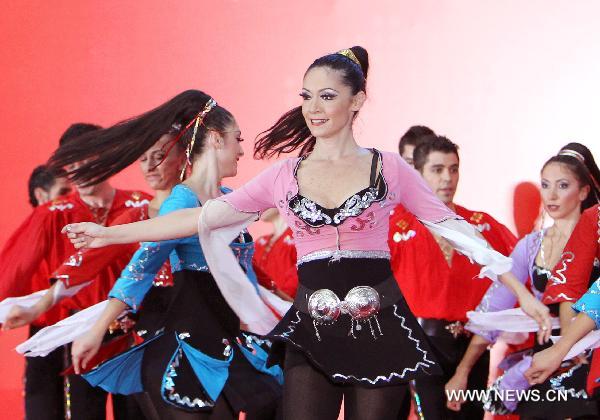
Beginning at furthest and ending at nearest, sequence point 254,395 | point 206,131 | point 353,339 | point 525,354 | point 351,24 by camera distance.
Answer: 1. point 351,24
2. point 525,354
3. point 206,131
4. point 254,395
5. point 353,339

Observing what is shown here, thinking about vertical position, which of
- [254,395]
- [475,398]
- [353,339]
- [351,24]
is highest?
[351,24]

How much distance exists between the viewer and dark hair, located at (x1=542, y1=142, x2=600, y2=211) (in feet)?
14.3

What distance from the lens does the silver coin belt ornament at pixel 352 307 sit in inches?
108

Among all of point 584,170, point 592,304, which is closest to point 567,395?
point 592,304

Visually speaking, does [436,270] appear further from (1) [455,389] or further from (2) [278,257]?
(2) [278,257]

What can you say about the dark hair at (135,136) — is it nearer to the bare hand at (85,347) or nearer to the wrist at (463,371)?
the bare hand at (85,347)

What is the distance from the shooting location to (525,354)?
4.20 metres

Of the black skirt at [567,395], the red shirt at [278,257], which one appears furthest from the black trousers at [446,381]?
the red shirt at [278,257]

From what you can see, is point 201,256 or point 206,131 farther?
point 206,131

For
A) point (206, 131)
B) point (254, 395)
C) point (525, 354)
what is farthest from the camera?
point (525, 354)

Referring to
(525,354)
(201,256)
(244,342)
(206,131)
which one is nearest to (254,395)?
(244,342)

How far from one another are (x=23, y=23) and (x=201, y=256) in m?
3.34

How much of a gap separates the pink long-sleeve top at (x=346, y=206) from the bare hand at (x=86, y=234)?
1.24 ft

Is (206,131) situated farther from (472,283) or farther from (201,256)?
(472,283)
